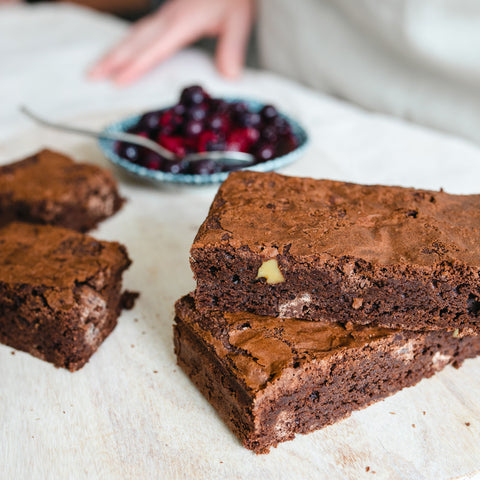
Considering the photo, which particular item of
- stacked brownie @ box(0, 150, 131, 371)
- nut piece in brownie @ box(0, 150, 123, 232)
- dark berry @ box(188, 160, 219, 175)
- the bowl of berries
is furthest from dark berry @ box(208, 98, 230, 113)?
stacked brownie @ box(0, 150, 131, 371)

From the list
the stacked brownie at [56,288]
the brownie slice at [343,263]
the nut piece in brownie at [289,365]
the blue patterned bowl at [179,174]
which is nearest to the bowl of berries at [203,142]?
the blue patterned bowl at [179,174]

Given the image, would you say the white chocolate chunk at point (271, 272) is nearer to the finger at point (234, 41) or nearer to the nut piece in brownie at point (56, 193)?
the nut piece in brownie at point (56, 193)

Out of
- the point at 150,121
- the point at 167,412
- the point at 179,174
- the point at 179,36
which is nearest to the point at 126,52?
the point at 179,36

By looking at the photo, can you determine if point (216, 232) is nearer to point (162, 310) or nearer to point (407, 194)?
point (162, 310)

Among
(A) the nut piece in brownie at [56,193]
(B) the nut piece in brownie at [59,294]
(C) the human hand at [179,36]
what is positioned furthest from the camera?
(C) the human hand at [179,36]

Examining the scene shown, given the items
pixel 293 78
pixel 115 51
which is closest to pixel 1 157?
pixel 115 51

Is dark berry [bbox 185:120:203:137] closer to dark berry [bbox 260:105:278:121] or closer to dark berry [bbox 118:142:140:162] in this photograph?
dark berry [bbox 118:142:140:162]
